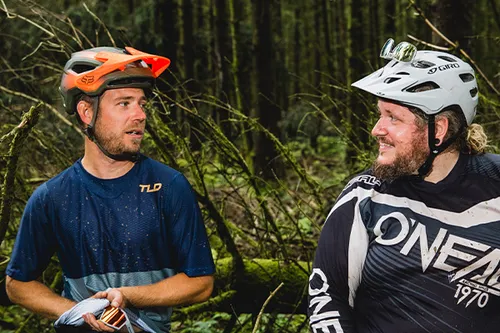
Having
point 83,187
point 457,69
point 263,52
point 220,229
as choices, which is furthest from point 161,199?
point 263,52

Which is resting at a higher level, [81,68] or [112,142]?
[81,68]

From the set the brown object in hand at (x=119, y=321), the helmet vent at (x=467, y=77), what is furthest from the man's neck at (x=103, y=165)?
the helmet vent at (x=467, y=77)

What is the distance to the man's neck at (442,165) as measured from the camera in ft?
9.82

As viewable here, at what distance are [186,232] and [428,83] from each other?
135 centimetres

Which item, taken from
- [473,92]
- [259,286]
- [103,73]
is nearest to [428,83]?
[473,92]

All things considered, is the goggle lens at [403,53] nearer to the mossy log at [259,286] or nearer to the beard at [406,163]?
the beard at [406,163]

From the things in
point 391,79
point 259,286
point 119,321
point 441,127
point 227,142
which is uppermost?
point 391,79

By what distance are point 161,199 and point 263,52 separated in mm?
8266

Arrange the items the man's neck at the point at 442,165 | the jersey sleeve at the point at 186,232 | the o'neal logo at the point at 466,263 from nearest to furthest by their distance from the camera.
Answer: the o'neal logo at the point at 466,263, the man's neck at the point at 442,165, the jersey sleeve at the point at 186,232

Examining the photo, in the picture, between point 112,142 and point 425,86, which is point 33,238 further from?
point 425,86

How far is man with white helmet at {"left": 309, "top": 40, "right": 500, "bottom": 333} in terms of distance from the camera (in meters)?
2.76

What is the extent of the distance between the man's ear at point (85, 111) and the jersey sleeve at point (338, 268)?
136 cm

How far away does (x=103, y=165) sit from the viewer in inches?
127

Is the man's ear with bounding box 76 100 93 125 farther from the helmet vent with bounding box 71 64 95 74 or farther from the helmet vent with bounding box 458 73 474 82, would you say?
the helmet vent with bounding box 458 73 474 82
